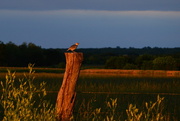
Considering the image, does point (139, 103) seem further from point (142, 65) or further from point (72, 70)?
point (142, 65)

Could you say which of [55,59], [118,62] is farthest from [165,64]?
[55,59]

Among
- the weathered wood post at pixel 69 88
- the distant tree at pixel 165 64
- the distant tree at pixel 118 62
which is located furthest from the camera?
the distant tree at pixel 118 62

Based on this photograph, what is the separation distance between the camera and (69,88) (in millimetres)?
9578

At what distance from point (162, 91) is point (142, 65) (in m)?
22.6

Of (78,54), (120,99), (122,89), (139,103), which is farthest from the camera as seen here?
(122,89)

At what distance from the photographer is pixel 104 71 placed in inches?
1688

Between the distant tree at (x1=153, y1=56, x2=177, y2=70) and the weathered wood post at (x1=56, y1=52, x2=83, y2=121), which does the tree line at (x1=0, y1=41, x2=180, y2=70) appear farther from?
the weathered wood post at (x1=56, y1=52, x2=83, y2=121)

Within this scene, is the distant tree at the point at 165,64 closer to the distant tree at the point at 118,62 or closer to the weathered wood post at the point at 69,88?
the distant tree at the point at 118,62

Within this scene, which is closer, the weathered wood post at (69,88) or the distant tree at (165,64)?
the weathered wood post at (69,88)

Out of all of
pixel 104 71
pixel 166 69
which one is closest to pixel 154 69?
pixel 166 69

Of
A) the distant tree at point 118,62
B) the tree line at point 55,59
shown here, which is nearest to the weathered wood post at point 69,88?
the tree line at point 55,59

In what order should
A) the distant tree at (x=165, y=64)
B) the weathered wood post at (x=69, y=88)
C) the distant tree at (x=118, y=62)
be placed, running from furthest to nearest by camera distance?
the distant tree at (x=118, y=62)
the distant tree at (x=165, y=64)
the weathered wood post at (x=69, y=88)

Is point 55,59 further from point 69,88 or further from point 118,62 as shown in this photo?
point 69,88

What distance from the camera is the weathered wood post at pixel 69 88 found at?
9469 mm
